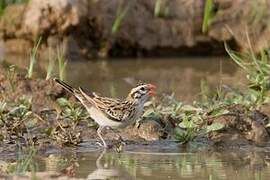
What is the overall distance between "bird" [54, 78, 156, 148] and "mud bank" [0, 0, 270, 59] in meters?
6.63

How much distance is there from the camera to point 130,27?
54.4ft

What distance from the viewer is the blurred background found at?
15570 mm

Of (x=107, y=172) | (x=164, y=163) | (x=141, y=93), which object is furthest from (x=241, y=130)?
(x=107, y=172)

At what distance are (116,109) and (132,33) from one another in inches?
A: 299

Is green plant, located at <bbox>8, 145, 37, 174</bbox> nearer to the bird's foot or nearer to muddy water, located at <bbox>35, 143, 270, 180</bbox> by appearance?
muddy water, located at <bbox>35, 143, 270, 180</bbox>

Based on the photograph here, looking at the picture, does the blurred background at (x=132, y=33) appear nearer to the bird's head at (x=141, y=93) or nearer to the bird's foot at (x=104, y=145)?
the bird's head at (x=141, y=93)

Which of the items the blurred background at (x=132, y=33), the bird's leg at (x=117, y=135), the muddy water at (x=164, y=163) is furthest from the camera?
the blurred background at (x=132, y=33)

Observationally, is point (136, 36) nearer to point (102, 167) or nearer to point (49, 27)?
point (49, 27)

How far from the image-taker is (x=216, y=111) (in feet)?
31.0

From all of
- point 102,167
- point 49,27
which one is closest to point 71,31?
point 49,27

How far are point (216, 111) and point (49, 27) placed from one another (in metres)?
6.95

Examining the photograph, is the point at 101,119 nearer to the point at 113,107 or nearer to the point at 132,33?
the point at 113,107

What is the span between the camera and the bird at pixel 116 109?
29.7ft

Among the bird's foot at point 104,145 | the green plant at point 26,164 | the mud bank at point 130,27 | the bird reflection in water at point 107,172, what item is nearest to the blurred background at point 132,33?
the mud bank at point 130,27
